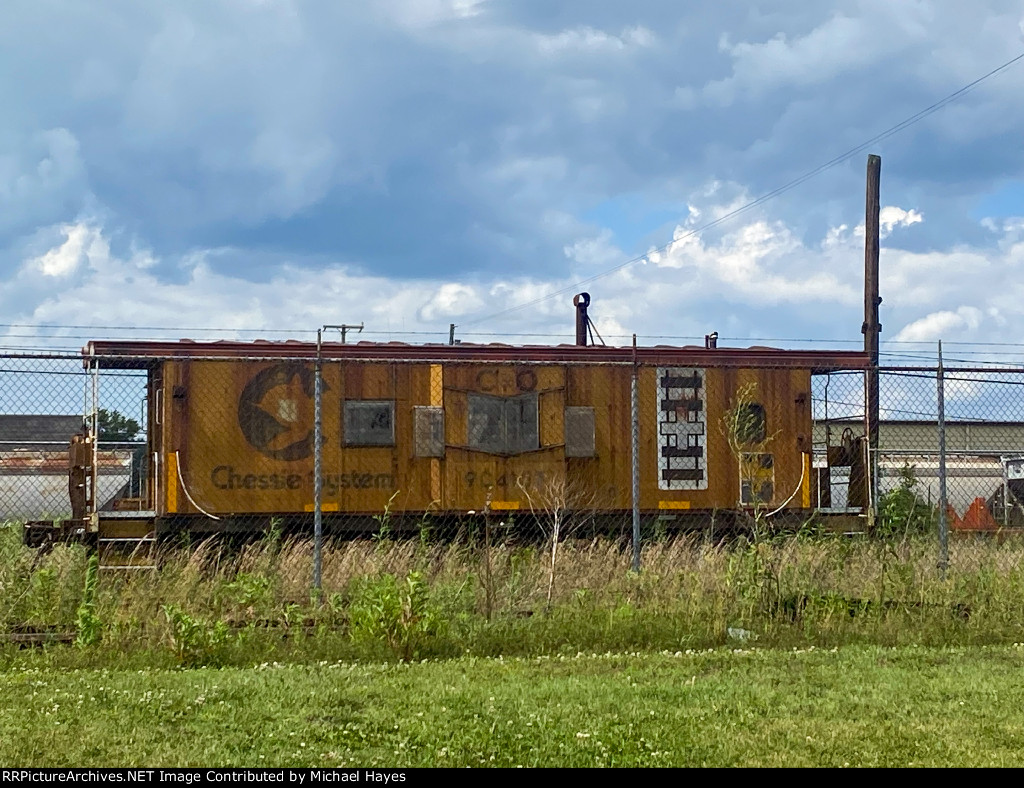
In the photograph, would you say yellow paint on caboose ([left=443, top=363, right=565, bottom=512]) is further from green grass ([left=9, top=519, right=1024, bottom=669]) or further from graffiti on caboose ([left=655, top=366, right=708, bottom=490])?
green grass ([left=9, top=519, right=1024, bottom=669])

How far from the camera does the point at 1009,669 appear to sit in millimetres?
7230

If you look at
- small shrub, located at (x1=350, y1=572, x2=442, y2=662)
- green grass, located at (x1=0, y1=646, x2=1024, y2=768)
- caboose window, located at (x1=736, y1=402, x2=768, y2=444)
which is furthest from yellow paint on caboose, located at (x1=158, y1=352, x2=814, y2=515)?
green grass, located at (x1=0, y1=646, x2=1024, y2=768)

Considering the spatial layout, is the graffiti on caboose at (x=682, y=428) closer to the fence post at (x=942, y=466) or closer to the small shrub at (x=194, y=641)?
the fence post at (x=942, y=466)

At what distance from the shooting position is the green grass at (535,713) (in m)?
5.05

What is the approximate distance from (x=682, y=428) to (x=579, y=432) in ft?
4.52

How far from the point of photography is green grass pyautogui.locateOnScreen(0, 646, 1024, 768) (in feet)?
16.6

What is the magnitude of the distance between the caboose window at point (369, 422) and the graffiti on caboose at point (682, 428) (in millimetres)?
3494

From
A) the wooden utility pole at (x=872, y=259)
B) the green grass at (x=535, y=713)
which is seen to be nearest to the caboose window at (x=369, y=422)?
the green grass at (x=535, y=713)

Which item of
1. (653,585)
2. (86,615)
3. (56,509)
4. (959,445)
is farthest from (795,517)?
(959,445)

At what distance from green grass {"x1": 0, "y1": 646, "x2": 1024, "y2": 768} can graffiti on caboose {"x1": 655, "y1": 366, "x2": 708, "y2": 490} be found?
6.96 m

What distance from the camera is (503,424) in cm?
1411

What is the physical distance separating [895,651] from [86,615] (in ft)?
18.3

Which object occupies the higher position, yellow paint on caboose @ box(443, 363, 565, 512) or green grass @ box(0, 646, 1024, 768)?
yellow paint on caboose @ box(443, 363, 565, 512)

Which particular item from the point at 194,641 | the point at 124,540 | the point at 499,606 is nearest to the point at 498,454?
the point at 124,540
